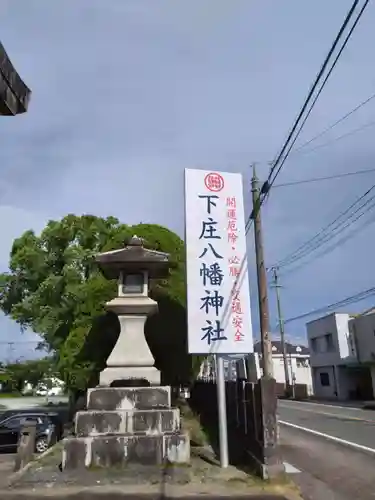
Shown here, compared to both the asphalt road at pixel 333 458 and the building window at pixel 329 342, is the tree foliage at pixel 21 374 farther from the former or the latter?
the asphalt road at pixel 333 458

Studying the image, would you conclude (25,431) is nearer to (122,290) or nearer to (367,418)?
(122,290)

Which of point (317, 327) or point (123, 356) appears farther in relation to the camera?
point (317, 327)

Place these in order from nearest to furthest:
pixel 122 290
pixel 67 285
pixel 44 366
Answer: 1. pixel 122 290
2. pixel 67 285
3. pixel 44 366

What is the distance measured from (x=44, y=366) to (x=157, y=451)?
5968 cm

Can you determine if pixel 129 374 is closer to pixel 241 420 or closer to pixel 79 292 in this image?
pixel 241 420

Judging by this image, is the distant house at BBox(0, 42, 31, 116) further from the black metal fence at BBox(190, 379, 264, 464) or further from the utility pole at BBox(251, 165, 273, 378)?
the utility pole at BBox(251, 165, 273, 378)

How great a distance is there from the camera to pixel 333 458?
1159cm

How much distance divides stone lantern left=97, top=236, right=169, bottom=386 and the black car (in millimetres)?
6435

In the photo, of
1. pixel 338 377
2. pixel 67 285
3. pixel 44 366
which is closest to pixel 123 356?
pixel 67 285

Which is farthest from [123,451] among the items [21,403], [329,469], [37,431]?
[21,403]

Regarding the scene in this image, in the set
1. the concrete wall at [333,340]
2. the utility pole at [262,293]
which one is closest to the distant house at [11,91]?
the utility pole at [262,293]

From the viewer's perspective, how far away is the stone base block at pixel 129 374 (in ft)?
35.3

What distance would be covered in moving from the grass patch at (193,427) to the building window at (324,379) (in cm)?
2700

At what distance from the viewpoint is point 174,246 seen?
16.3 meters
